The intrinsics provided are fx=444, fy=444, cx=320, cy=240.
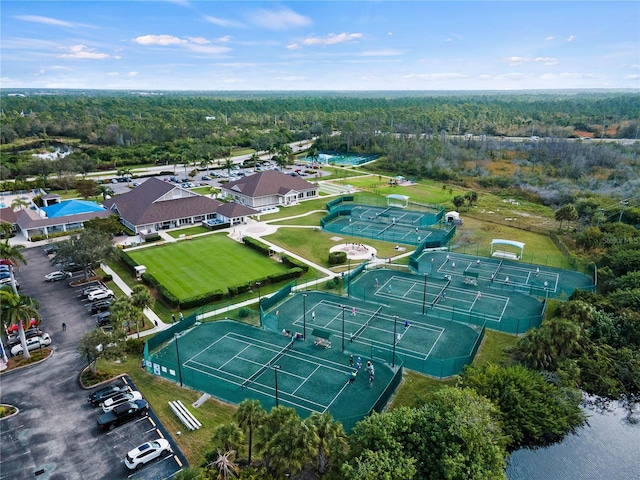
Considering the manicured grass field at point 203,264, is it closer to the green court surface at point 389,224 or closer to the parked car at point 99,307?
the parked car at point 99,307

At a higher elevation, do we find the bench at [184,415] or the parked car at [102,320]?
the parked car at [102,320]

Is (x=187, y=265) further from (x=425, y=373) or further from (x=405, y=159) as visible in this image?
(x=405, y=159)

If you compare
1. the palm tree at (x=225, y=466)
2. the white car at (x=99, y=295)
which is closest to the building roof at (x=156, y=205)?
the white car at (x=99, y=295)

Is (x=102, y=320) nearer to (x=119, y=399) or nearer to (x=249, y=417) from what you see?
(x=119, y=399)

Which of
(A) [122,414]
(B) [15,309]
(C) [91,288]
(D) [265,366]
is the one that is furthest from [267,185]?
(A) [122,414]

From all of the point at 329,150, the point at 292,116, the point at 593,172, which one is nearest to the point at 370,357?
the point at 593,172

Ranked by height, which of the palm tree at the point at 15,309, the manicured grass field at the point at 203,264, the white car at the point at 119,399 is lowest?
the manicured grass field at the point at 203,264
